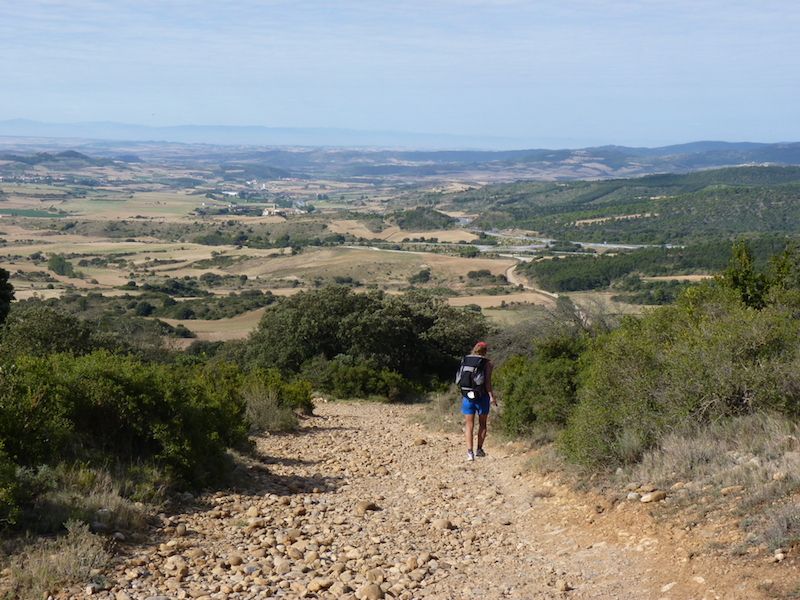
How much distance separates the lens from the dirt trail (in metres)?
5.47

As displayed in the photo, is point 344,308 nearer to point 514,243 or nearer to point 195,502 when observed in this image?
point 195,502

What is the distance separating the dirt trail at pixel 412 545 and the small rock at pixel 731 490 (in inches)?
24.4

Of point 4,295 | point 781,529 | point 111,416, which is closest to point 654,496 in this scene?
point 781,529

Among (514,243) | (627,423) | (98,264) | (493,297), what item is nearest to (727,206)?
(514,243)

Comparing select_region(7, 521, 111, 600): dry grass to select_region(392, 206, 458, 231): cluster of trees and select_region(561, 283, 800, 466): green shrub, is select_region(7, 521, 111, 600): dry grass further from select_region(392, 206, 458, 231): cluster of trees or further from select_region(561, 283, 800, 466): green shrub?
select_region(392, 206, 458, 231): cluster of trees

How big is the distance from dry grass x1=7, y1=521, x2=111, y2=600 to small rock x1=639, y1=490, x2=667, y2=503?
4.23 m

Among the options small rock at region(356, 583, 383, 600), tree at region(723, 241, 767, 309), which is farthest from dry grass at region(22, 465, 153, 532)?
tree at region(723, 241, 767, 309)

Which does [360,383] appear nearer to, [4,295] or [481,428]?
[481,428]

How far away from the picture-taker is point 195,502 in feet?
24.7

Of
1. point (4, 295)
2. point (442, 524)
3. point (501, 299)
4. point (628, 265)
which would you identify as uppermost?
point (442, 524)

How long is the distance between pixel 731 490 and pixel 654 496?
62cm

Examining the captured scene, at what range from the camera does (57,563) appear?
17.6ft

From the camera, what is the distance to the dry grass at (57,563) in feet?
16.9

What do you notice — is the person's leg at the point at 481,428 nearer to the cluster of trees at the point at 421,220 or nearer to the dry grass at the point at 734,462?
the dry grass at the point at 734,462
